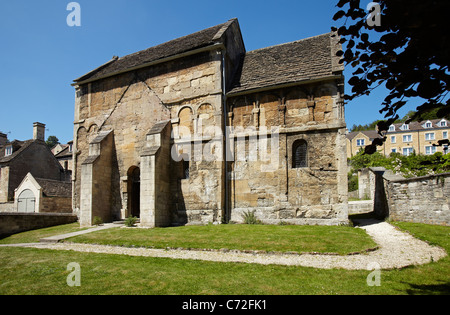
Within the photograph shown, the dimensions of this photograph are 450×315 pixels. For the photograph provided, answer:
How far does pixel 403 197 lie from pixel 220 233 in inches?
334

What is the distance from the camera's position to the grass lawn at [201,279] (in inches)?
214

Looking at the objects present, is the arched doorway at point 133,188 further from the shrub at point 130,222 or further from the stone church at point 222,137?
the shrub at point 130,222

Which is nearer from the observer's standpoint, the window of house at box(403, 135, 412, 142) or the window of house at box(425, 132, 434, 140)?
the window of house at box(425, 132, 434, 140)

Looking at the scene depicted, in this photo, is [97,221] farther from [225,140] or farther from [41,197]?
[41,197]

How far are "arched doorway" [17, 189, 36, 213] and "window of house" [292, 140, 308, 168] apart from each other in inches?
830

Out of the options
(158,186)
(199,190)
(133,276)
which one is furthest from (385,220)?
(133,276)

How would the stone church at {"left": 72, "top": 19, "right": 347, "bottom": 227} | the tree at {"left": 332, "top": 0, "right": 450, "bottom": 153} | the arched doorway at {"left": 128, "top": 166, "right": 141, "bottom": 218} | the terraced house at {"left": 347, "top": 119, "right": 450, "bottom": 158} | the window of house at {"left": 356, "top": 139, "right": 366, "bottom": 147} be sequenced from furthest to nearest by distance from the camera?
the window of house at {"left": 356, "top": 139, "right": 366, "bottom": 147}, the terraced house at {"left": 347, "top": 119, "right": 450, "bottom": 158}, the arched doorway at {"left": 128, "top": 166, "right": 141, "bottom": 218}, the stone church at {"left": 72, "top": 19, "right": 347, "bottom": 227}, the tree at {"left": 332, "top": 0, "right": 450, "bottom": 153}

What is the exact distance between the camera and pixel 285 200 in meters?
14.1

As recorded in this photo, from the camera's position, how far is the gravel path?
721cm

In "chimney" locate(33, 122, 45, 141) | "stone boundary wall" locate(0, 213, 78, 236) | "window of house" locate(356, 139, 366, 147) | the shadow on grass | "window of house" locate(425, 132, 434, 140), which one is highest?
"window of house" locate(425, 132, 434, 140)

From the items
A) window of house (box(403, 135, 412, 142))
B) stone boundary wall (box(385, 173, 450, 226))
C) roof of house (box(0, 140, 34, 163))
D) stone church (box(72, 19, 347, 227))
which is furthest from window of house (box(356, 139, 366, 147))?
roof of house (box(0, 140, 34, 163))

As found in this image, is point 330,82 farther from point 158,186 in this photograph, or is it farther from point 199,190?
point 158,186

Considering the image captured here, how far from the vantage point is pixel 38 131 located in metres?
32.9

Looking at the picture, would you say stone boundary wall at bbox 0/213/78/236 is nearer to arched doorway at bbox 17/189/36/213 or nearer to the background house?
arched doorway at bbox 17/189/36/213
